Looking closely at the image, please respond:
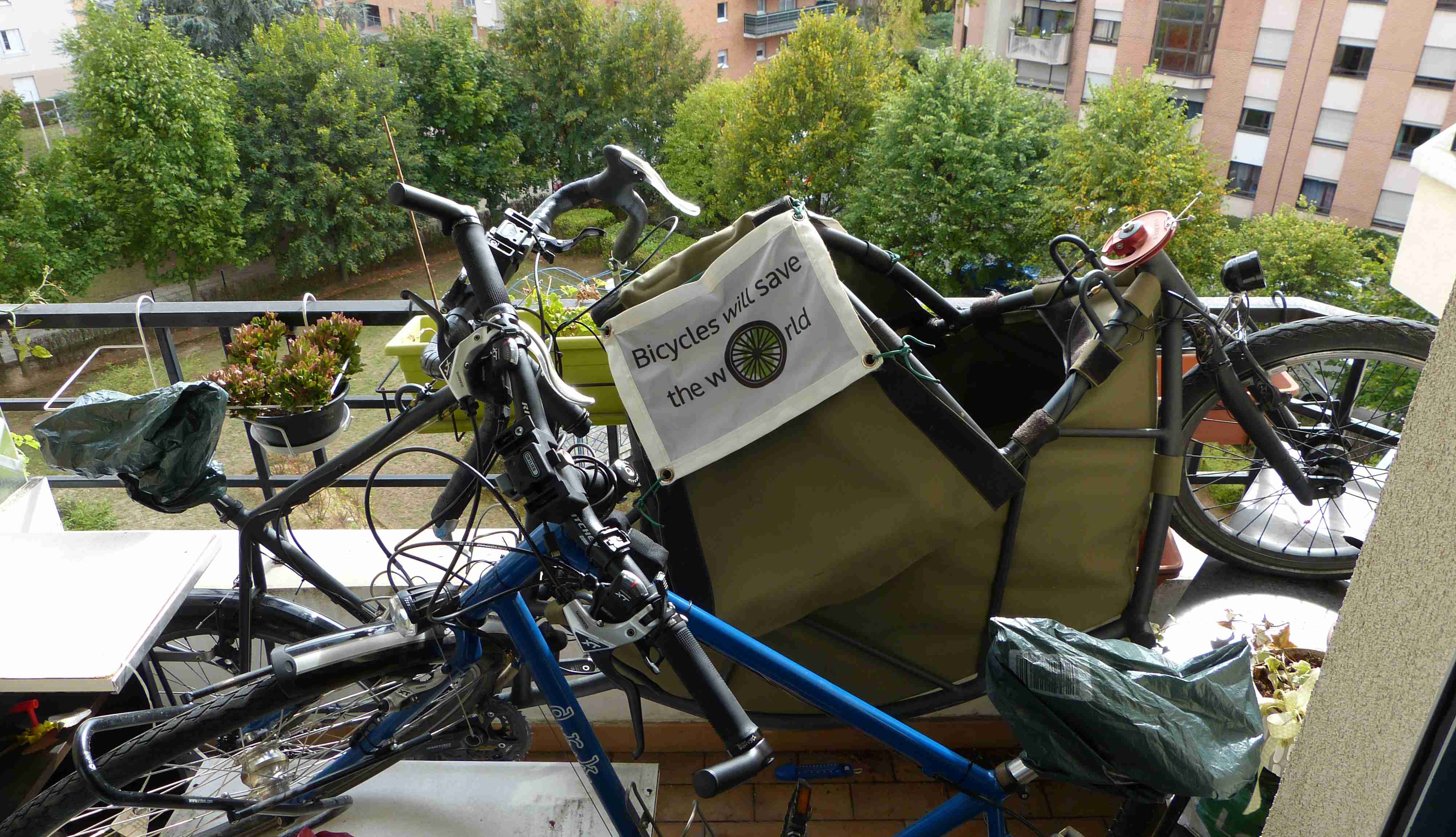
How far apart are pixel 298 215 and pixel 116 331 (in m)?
5.77

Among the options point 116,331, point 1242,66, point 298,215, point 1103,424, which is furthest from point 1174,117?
point 116,331

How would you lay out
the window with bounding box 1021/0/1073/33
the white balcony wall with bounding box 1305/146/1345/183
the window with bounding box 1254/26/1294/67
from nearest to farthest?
the white balcony wall with bounding box 1305/146/1345/183, the window with bounding box 1254/26/1294/67, the window with bounding box 1021/0/1073/33

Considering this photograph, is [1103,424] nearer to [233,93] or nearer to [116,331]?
[233,93]

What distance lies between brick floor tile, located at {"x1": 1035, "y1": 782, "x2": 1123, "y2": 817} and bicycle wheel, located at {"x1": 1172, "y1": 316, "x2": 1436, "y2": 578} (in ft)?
1.74

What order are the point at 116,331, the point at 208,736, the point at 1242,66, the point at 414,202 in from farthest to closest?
the point at 116,331
the point at 1242,66
the point at 208,736
the point at 414,202

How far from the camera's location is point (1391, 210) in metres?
17.0

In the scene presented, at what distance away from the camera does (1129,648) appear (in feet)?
4.11

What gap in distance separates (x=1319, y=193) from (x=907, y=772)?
2025cm

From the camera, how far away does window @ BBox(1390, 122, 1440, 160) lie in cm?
1641

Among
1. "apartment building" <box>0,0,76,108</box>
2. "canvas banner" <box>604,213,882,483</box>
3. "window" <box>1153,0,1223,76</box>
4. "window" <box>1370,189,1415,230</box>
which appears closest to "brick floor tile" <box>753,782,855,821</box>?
"canvas banner" <box>604,213,882,483</box>

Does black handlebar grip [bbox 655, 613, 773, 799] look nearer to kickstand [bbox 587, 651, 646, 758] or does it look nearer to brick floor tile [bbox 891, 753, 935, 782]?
kickstand [bbox 587, 651, 646, 758]

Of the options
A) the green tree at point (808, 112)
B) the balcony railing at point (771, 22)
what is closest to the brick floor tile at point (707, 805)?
the green tree at point (808, 112)

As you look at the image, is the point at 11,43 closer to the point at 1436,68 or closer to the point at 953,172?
the point at 953,172

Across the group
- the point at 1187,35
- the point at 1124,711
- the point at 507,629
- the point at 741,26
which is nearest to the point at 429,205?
the point at 507,629
